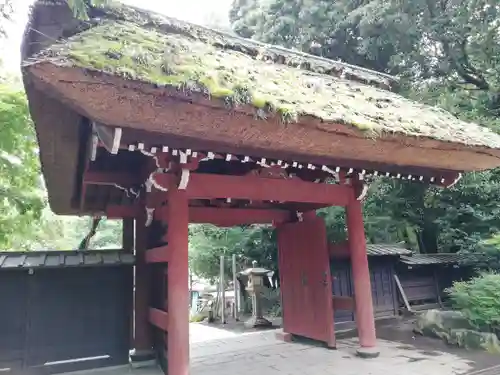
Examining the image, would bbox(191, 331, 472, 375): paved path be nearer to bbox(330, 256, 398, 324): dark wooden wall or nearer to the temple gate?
the temple gate

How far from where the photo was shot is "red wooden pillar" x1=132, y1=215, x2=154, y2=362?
222 inches

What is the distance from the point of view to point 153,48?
3.80 meters

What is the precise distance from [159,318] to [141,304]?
3.36ft

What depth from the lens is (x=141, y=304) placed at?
5754 millimetres

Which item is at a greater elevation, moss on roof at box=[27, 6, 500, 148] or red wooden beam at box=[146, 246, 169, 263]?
moss on roof at box=[27, 6, 500, 148]

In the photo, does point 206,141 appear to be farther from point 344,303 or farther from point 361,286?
point 344,303

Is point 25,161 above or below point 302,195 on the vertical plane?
above

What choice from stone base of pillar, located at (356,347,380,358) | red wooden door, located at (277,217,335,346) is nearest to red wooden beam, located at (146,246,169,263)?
red wooden door, located at (277,217,335,346)

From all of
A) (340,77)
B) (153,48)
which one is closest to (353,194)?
(340,77)

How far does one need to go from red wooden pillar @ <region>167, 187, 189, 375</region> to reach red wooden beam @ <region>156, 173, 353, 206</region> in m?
0.24

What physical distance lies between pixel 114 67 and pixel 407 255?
8145 mm

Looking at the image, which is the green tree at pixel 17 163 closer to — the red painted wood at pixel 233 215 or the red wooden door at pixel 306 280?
the red painted wood at pixel 233 215

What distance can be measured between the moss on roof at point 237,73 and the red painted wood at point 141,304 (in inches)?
128

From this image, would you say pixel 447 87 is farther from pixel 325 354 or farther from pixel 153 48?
pixel 153 48
